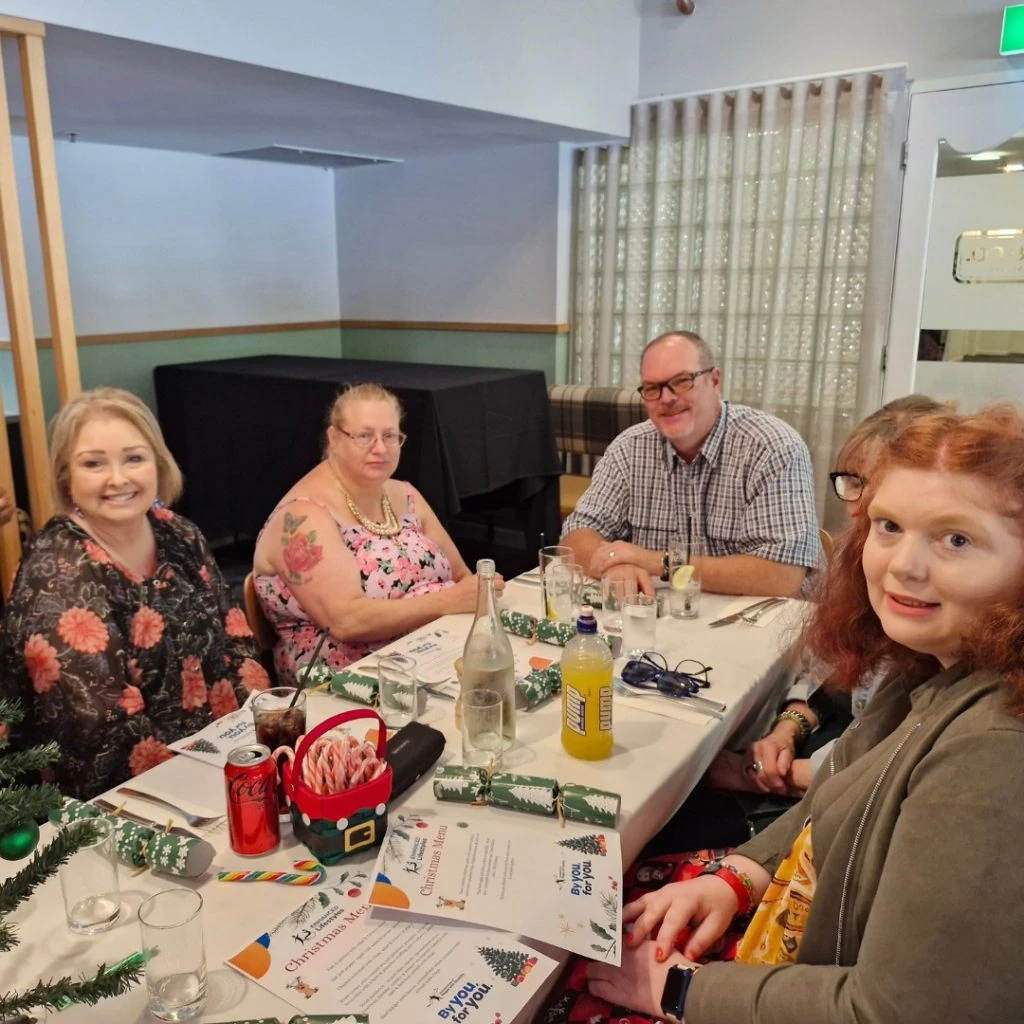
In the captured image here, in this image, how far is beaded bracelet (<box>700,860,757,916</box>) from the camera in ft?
3.88

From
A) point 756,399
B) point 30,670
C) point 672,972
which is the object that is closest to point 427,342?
point 756,399

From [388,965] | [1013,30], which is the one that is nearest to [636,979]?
[388,965]

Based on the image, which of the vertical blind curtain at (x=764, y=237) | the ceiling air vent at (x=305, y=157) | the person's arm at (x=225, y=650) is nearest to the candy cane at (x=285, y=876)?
the person's arm at (x=225, y=650)

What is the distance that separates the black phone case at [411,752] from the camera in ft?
3.97

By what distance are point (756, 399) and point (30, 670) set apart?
3.31m

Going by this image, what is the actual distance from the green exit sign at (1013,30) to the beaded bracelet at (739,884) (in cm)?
337

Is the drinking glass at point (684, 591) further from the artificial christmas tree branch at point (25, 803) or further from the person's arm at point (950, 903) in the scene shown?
the artificial christmas tree branch at point (25, 803)

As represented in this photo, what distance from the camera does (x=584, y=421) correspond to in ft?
14.2

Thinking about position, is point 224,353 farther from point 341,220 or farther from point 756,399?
point 756,399

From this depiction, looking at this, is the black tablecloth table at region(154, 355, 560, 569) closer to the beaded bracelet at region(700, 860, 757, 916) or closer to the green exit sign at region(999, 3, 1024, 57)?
the green exit sign at region(999, 3, 1024, 57)

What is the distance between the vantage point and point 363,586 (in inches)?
83.0

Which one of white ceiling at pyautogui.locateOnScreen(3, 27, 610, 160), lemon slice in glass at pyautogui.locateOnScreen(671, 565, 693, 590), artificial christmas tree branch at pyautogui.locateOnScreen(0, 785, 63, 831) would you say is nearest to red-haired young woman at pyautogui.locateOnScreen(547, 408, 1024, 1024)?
artificial christmas tree branch at pyautogui.locateOnScreen(0, 785, 63, 831)

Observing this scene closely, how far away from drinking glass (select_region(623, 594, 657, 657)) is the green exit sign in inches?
113

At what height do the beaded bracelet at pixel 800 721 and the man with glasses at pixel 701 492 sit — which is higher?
the man with glasses at pixel 701 492
